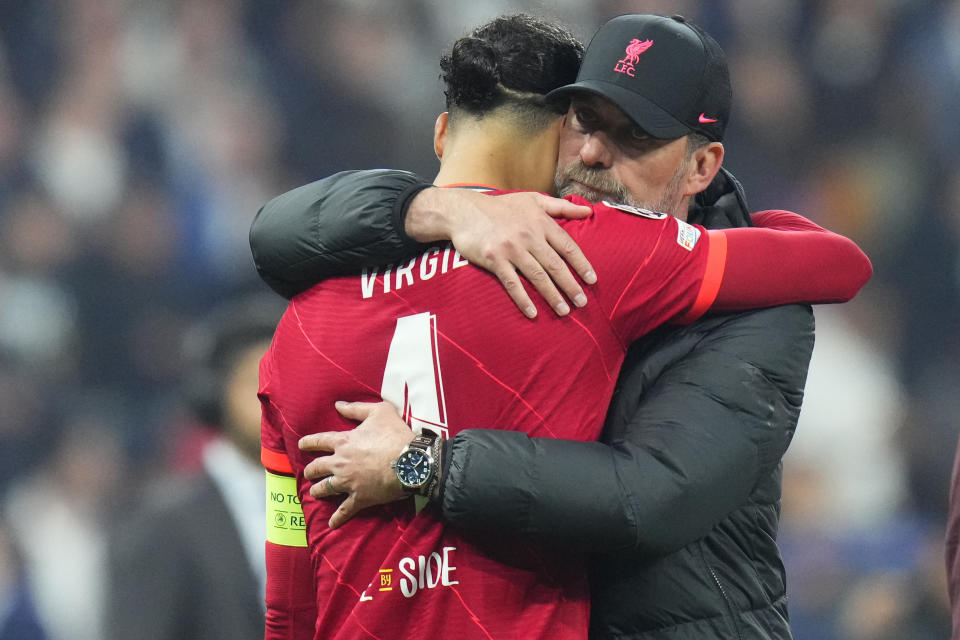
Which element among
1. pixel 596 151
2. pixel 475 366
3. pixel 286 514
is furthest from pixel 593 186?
pixel 286 514

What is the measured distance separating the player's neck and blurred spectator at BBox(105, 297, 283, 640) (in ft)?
4.93

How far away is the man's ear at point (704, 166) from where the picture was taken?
183 centimetres

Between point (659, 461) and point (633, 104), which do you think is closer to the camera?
point (659, 461)

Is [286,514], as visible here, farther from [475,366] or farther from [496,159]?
[496,159]

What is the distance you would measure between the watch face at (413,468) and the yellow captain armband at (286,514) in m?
0.35

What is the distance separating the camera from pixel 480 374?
147 centimetres

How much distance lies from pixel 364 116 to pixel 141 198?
1100 mm

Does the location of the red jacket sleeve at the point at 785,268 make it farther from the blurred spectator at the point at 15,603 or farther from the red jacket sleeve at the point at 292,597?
the blurred spectator at the point at 15,603

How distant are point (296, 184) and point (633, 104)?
3667 mm

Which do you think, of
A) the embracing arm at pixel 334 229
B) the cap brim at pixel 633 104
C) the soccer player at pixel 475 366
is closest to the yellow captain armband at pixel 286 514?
the soccer player at pixel 475 366

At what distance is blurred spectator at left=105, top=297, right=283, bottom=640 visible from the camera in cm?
274

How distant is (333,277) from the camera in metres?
1.60

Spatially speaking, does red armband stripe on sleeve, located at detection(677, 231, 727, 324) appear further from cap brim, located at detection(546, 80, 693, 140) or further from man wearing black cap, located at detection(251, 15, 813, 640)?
cap brim, located at detection(546, 80, 693, 140)

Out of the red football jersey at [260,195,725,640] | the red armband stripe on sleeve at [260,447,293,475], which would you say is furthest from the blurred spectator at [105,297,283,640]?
the red football jersey at [260,195,725,640]
